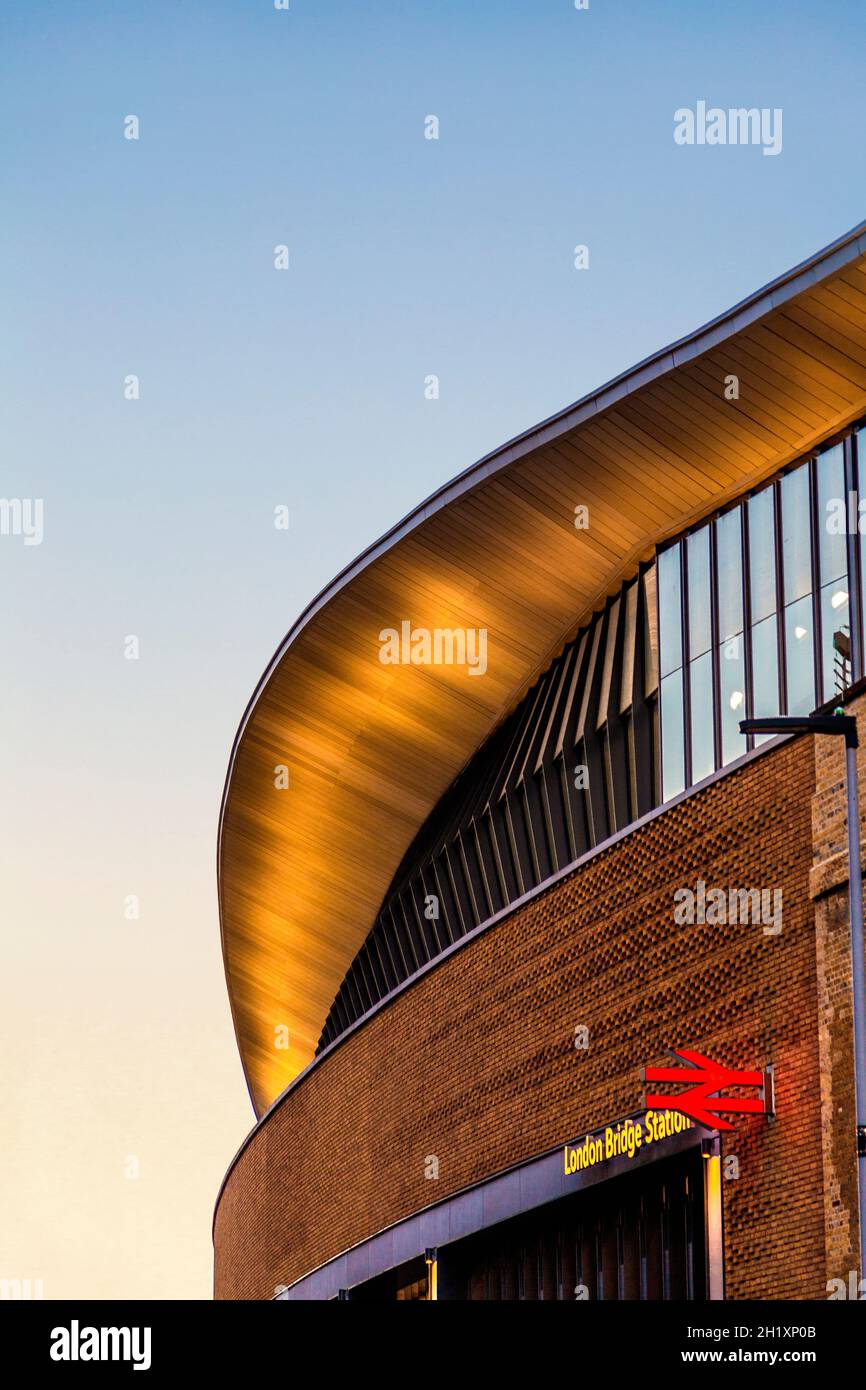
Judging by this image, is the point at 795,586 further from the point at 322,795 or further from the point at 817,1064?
the point at 322,795

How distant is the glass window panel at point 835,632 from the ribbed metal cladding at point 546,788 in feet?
13.2

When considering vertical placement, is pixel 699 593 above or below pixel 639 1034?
above

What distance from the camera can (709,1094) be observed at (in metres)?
21.3

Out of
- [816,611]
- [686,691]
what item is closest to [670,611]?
[686,691]

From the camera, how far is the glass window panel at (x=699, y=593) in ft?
88.6

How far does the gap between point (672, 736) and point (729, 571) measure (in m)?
2.49

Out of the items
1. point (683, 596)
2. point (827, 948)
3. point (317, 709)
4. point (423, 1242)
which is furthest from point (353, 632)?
point (827, 948)

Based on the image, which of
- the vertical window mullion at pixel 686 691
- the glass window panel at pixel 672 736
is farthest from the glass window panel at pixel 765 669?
the glass window panel at pixel 672 736

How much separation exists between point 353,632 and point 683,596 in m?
9.03

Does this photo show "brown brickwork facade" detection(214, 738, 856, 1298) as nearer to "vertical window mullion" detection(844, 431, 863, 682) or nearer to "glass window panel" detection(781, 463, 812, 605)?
"vertical window mullion" detection(844, 431, 863, 682)

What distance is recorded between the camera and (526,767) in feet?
106

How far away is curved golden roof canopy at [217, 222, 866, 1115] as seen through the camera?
84.1ft

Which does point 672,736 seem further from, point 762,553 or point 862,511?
point 862,511

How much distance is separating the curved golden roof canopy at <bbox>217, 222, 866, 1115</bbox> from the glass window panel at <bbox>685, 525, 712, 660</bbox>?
49 centimetres
